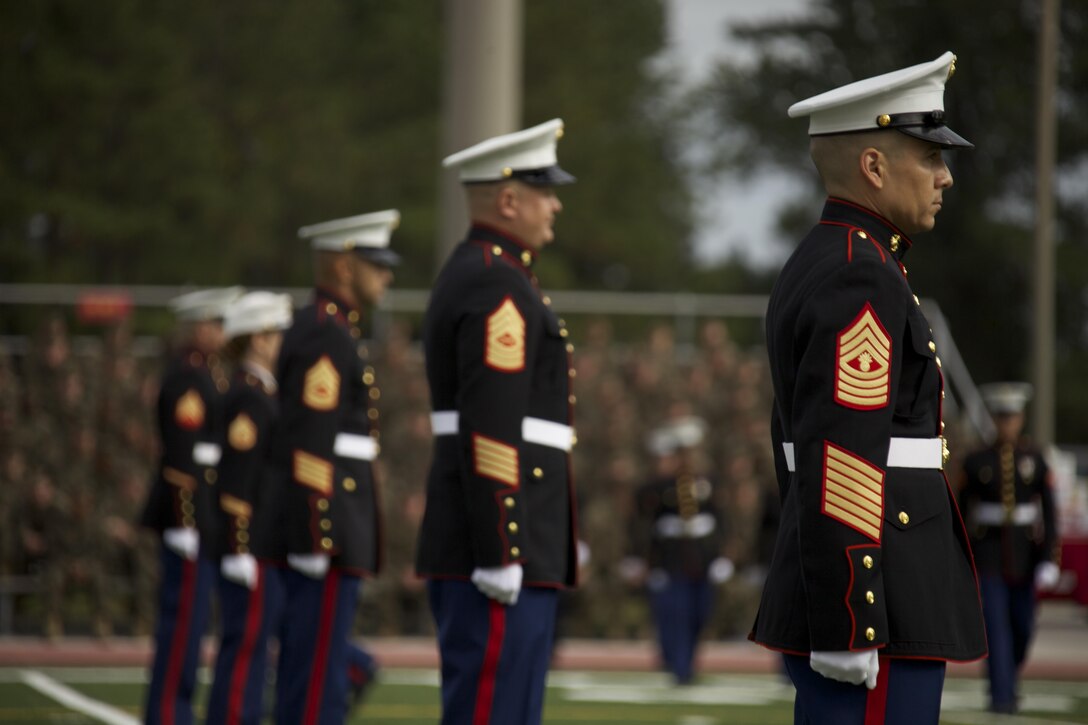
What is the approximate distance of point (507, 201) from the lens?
6.00 metres

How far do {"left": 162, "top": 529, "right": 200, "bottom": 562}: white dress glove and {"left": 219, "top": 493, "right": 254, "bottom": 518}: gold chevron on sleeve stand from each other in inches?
13.7

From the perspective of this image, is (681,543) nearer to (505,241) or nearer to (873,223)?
(505,241)

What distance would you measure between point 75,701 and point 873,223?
26.2 feet

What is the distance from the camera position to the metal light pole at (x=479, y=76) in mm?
7594

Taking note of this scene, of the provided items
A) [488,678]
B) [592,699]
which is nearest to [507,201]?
[488,678]

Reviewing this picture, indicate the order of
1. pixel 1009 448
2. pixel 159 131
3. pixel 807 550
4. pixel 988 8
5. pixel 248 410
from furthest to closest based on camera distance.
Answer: pixel 988 8
pixel 159 131
pixel 1009 448
pixel 248 410
pixel 807 550

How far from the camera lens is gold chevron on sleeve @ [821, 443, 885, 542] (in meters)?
4.04

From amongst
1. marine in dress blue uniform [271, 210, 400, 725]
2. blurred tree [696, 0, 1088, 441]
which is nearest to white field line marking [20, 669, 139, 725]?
marine in dress blue uniform [271, 210, 400, 725]

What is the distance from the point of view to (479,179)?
6.03m

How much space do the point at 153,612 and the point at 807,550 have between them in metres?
12.4

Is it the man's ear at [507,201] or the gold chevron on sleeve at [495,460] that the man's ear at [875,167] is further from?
the man's ear at [507,201]

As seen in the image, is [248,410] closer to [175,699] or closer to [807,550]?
[175,699]

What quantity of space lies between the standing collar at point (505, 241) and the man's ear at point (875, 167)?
5.78ft

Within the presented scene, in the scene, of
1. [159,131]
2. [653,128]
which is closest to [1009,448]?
[159,131]
